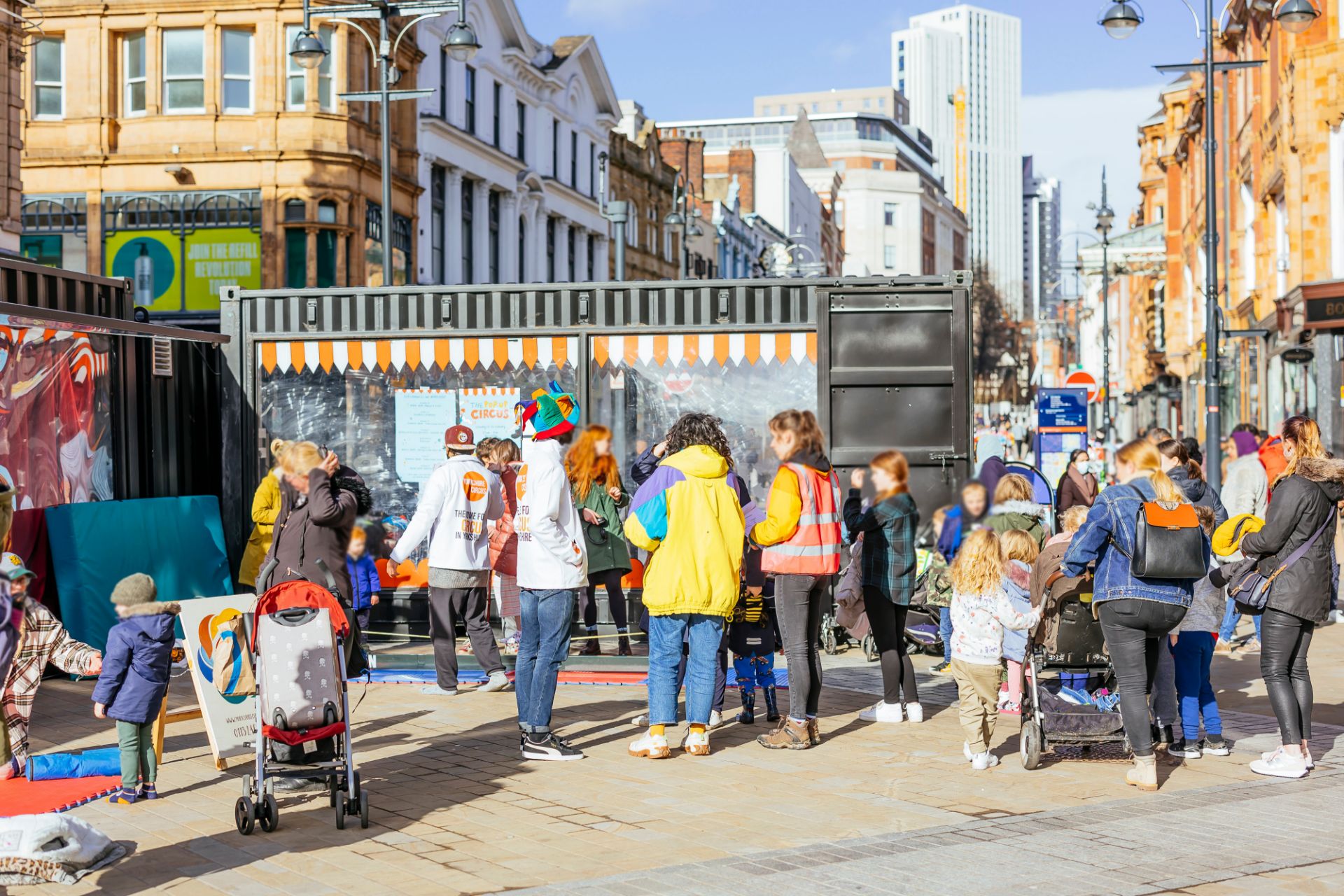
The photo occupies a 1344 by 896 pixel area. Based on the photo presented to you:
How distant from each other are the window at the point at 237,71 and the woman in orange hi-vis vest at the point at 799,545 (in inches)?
1084

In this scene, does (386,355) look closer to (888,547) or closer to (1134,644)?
(888,547)

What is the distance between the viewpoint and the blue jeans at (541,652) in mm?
8797

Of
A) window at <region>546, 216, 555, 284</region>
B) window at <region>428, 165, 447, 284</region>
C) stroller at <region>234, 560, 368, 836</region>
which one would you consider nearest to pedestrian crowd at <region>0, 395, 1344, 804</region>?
stroller at <region>234, 560, 368, 836</region>

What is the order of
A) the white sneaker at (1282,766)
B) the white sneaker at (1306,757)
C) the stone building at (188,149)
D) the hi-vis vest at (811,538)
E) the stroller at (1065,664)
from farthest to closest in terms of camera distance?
the stone building at (188,149) < the hi-vis vest at (811,538) < the stroller at (1065,664) < the white sneaker at (1306,757) < the white sneaker at (1282,766)

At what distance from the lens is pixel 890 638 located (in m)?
9.83

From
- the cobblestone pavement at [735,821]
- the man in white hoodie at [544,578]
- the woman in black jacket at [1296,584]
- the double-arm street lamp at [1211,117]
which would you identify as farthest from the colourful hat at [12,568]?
the double-arm street lamp at [1211,117]

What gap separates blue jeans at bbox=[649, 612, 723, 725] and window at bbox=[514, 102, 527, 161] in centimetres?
3958

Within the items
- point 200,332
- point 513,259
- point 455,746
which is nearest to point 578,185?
point 513,259

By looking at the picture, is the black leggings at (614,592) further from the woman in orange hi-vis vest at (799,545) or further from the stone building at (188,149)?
the stone building at (188,149)

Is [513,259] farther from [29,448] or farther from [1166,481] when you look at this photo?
[1166,481]

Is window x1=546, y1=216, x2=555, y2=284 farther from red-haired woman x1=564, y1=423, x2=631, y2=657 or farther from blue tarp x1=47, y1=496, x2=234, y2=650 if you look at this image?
red-haired woman x1=564, y1=423, x2=631, y2=657

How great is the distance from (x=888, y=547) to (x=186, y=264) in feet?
87.9

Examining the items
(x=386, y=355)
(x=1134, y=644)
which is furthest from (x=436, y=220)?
(x=1134, y=644)

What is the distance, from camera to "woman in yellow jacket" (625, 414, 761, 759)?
8.76 metres
